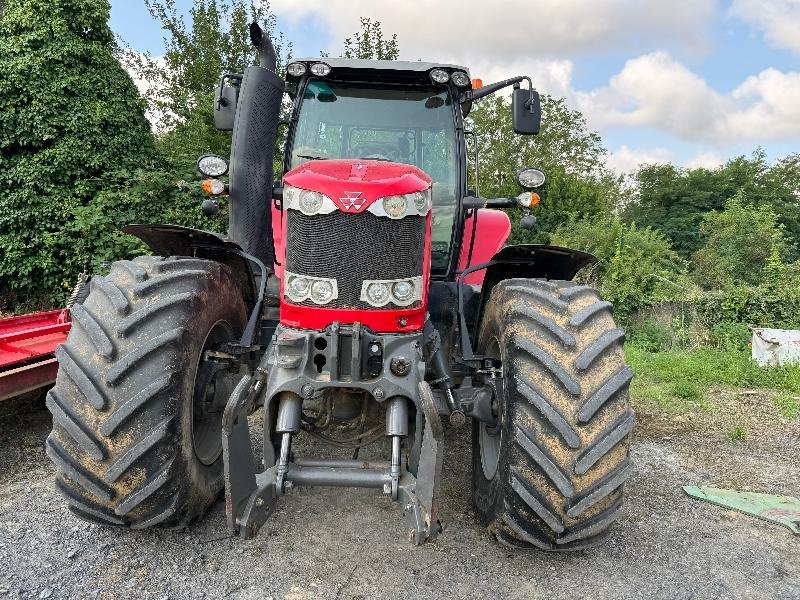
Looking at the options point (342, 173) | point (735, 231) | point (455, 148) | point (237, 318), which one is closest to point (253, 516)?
point (237, 318)

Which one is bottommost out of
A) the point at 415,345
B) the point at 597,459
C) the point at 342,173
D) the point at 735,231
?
the point at 735,231

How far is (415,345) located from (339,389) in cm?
41

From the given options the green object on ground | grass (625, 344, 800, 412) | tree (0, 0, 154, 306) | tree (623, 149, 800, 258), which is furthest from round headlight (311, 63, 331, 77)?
tree (623, 149, 800, 258)

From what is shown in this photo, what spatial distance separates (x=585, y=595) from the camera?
8.79ft

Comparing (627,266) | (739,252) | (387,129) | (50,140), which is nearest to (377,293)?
(387,129)

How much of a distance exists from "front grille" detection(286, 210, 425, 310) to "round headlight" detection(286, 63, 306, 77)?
1.53 m

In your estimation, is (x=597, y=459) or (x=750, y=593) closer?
(x=597, y=459)

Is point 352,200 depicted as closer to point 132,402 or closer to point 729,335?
point 132,402

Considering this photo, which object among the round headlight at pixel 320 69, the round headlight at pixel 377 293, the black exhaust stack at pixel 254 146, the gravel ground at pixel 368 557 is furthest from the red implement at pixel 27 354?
the round headlight at pixel 320 69

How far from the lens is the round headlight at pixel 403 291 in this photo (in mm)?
2914

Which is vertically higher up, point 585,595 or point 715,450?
point 585,595

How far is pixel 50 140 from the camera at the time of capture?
36.6 ft

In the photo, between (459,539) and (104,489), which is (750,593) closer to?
(459,539)

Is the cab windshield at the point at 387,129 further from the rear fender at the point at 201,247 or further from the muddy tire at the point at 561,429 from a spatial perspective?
the muddy tire at the point at 561,429
